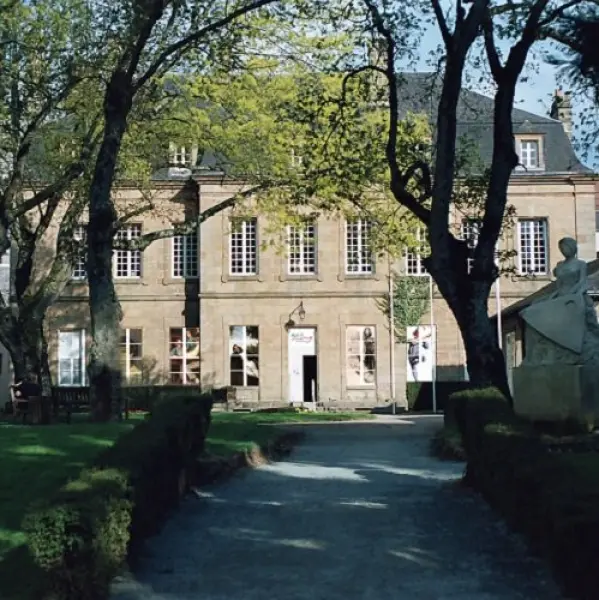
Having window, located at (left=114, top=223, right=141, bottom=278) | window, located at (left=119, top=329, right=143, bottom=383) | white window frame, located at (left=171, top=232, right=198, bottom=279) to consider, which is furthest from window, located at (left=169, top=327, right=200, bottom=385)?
window, located at (left=114, top=223, right=141, bottom=278)

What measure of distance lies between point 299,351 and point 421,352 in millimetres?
5241

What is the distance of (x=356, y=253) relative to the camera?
44.4 meters

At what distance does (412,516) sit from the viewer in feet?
32.4

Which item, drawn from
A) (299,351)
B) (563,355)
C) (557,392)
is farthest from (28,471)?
(299,351)

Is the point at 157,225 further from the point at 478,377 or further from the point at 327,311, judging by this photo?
the point at 478,377

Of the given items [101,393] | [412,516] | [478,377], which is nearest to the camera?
[412,516]

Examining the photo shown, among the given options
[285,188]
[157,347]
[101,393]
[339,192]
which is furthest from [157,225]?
[101,393]

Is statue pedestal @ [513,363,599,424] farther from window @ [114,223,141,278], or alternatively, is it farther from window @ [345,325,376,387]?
window @ [114,223,141,278]

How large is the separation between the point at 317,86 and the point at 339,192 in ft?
7.86

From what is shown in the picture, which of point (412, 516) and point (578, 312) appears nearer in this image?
point (412, 516)

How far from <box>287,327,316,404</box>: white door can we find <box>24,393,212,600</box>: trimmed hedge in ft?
114

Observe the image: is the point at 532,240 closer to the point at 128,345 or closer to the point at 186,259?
the point at 186,259

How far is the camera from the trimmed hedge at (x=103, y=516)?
586cm

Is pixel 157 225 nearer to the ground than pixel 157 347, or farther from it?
farther from it
